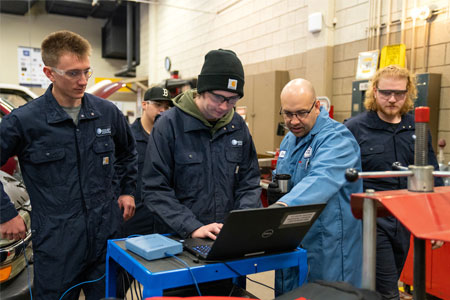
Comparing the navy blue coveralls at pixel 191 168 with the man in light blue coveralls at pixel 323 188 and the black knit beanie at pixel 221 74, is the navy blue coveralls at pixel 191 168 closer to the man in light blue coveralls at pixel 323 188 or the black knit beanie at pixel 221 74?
the black knit beanie at pixel 221 74

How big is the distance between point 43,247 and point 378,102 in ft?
6.15

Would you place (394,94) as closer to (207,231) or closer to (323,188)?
(323,188)

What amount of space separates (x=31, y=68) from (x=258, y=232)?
343 inches

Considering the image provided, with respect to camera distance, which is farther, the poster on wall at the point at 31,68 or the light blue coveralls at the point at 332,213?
the poster on wall at the point at 31,68

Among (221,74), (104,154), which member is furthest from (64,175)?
(221,74)

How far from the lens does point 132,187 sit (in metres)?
2.10

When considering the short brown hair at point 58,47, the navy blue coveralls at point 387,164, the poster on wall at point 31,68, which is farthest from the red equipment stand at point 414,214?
the poster on wall at point 31,68

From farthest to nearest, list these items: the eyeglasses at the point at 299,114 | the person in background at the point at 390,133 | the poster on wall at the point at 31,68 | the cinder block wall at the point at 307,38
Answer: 1. the poster on wall at the point at 31,68
2. the cinder block wall at the point at 307,38
3. the person in background at the point at 390,133
4. the eyeglasses at the point at 299,114

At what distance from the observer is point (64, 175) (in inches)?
65.0

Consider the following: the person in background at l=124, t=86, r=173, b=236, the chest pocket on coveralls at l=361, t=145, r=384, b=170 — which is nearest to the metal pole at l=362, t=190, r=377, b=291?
the chest pocket on coveralls at l=361, t=145, r=384, b=170

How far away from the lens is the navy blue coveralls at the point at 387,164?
1.93m

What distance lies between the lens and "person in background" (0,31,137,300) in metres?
1.61

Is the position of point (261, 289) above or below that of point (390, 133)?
below

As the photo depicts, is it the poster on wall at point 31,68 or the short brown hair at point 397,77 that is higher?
the poster on wall at point 31,68
